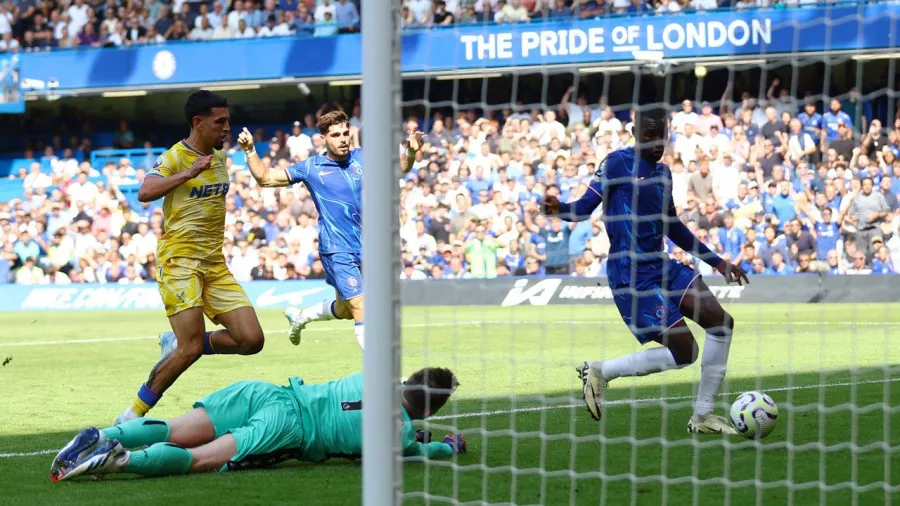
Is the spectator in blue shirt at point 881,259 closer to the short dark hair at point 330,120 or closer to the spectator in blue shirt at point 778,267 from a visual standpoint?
the spectator in blue shirt at point 778,267

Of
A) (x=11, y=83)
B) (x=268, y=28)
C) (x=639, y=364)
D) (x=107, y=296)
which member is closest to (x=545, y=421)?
(x=639, y=364)

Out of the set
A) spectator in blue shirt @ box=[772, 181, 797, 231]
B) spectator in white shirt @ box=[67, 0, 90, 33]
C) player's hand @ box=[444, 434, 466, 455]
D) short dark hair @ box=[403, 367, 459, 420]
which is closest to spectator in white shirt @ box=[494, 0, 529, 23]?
spectator in blue shirt @ box=[772, 181, 797, 231]

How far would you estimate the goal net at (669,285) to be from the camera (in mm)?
5418

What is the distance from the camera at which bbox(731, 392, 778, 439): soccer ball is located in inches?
243

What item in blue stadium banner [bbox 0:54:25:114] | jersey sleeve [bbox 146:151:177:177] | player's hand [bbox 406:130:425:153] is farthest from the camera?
blue stadium banner [bbox 0:54:25:114]

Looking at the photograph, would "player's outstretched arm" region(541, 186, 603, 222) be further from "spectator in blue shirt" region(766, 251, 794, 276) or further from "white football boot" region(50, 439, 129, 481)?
"spectator in blue shirt" region(766, 251, 794, 276)

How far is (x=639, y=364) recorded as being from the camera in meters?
6.62

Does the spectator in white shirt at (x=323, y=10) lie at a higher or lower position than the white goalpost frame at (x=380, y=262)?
higher

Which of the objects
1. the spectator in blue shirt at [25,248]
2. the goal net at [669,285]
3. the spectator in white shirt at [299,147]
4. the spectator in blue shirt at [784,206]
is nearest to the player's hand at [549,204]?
the goal net at [669,285]

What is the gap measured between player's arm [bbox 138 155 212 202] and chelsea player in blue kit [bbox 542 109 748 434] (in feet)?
6.12

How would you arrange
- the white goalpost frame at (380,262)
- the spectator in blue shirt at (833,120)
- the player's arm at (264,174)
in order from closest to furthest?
the white goalpost frame at (380,262) → the player's arm at (264,174) → the spectator in blue shirt at (833,120)

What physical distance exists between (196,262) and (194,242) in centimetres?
12

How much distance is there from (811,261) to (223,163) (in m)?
9.16

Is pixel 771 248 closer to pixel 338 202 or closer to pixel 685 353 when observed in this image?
pixel 338 202
